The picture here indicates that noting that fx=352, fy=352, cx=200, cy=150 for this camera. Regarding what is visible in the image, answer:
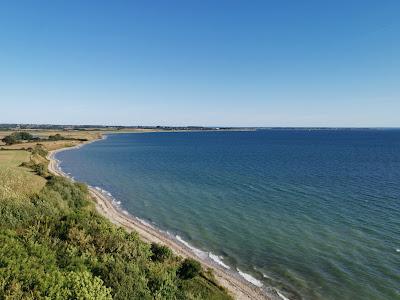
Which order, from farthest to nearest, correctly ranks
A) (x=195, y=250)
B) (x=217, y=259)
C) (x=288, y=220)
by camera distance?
(x=288, y=220) → (x=195, y=250) → (x=217, y=259)

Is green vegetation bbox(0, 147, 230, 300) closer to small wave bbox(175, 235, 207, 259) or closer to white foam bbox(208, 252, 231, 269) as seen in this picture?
white foam bbox(208, 252, 231, 269)

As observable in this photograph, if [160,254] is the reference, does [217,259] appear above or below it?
below

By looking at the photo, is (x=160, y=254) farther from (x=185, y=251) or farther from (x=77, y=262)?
(x=77, y=262)

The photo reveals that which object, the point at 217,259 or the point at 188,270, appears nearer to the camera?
the point at 188,270

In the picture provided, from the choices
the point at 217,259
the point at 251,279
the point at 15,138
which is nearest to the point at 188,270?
the point at 251,279

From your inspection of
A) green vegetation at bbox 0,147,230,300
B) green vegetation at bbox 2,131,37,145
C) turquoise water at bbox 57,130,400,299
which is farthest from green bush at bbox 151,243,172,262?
green vegetation at bbox 2,131,37,145

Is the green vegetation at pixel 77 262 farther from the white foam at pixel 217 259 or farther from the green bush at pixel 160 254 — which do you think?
A: the white foam at pixel 217 259

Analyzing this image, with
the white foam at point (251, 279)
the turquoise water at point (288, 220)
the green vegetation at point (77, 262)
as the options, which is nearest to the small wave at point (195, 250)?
the turquoise water at point (288, 220)
